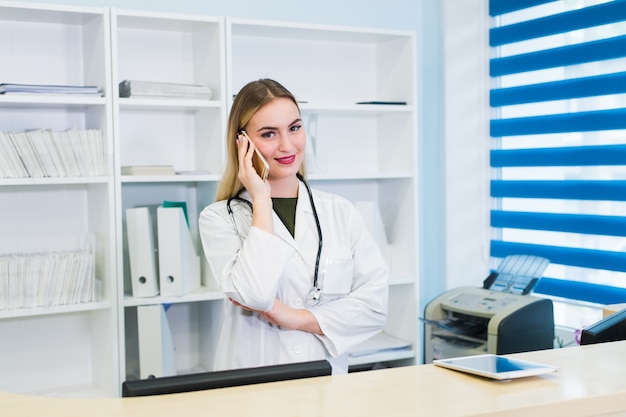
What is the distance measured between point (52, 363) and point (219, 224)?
1.49 m

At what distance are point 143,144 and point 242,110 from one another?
123 cm

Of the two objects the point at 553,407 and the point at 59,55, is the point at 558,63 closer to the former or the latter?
the point at 59,55

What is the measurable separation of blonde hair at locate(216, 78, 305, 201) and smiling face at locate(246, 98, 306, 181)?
0.02 meters

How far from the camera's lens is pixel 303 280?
87.0 inches

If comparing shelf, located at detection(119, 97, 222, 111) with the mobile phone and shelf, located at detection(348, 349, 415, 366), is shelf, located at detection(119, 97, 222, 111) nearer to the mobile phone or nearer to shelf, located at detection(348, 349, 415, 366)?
the mobile phone

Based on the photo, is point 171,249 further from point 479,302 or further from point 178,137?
point 479,302

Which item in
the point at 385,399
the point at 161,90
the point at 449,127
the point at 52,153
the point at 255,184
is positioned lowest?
the point at 385,399

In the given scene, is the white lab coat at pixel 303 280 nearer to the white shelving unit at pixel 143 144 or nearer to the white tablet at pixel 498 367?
the white tablet at pixel 498 367

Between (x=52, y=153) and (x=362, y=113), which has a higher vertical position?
(x=362, y=113)

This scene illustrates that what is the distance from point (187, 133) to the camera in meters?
3.48

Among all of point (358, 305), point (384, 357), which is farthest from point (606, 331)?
point (384, 357)

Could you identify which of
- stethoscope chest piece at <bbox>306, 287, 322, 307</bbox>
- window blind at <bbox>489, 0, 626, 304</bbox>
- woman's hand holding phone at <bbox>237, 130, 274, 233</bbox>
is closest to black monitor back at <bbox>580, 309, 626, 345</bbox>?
stethoscope chest piece at <bbox>306, 287, 322, 307</bbox>

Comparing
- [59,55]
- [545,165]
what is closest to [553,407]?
[545,165]

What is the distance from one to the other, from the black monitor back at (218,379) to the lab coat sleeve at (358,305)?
550mm
